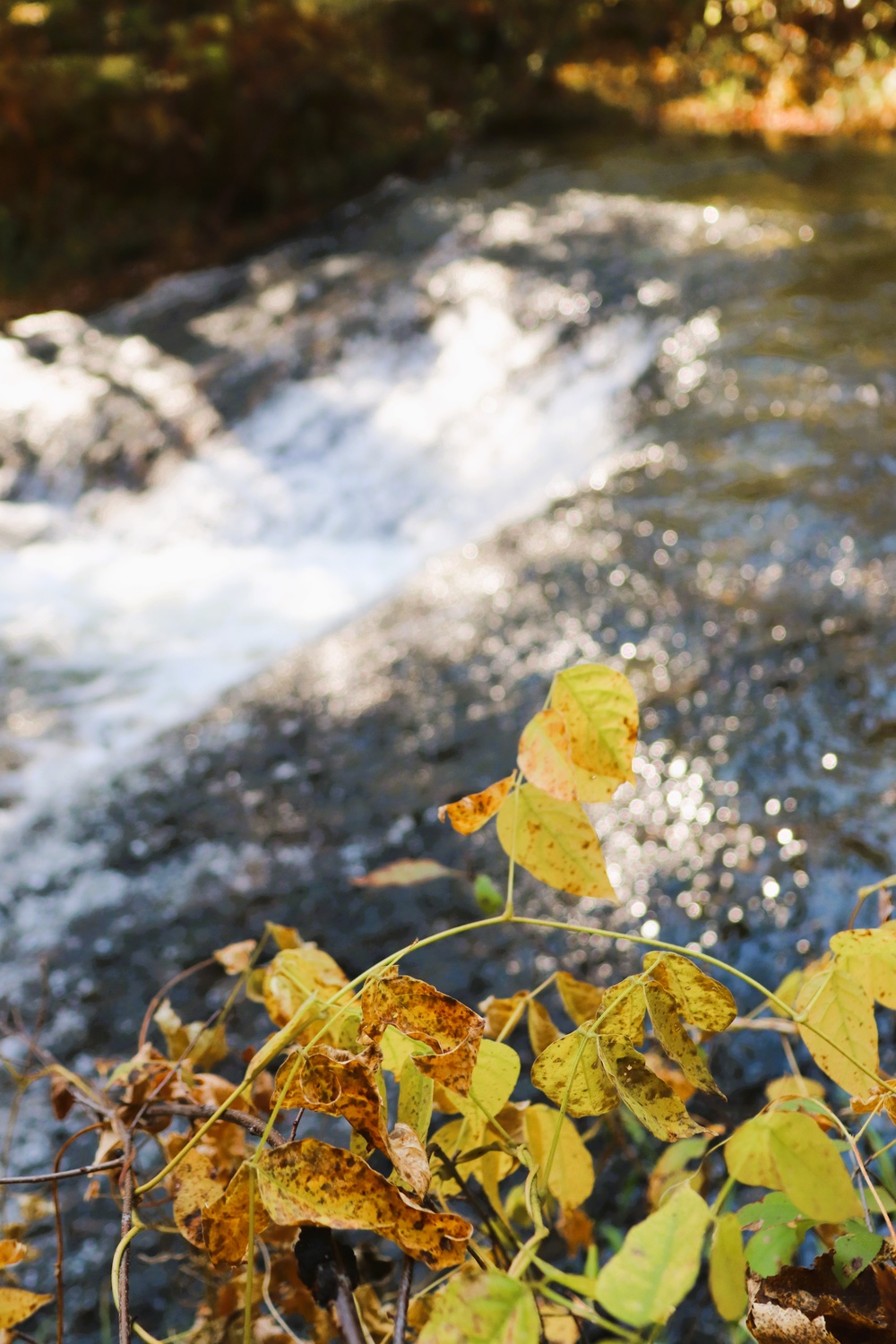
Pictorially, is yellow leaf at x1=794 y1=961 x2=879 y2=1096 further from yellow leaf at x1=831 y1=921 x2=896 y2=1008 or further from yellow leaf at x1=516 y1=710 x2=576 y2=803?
yellow leaf at x1=516 y1=710 x2=576 y2=803

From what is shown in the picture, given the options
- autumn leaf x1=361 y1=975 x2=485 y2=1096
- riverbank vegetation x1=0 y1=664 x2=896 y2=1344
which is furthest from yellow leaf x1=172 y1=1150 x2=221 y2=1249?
autumn leaf x1=361 y1=975 x2=485 y2=1096

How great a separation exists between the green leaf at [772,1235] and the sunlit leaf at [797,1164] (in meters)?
0.13

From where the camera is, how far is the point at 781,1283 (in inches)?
22.9

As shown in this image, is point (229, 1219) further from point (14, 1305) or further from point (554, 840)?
point (554, 840)

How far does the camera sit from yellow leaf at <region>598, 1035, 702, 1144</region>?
22.2 inches

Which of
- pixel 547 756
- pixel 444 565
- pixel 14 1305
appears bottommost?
pixel 444 565

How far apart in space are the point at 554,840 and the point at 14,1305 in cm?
43

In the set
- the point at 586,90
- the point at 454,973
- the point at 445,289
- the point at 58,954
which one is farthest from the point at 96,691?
the point at 586,90

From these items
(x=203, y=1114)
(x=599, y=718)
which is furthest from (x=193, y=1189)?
(x=599, y=718)

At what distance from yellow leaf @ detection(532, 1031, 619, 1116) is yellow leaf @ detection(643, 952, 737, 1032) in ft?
0.21

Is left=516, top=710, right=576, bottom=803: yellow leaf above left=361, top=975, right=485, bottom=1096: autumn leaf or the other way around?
above

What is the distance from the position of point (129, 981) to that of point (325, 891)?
0.47 metres

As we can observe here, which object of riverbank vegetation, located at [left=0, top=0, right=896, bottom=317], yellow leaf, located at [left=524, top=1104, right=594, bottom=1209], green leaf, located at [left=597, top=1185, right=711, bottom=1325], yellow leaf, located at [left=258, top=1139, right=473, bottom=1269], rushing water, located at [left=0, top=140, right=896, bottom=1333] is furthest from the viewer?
riverbank vegetation, located at [left=0, top=0, right=896, bottom=317]

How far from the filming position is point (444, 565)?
139 inches
